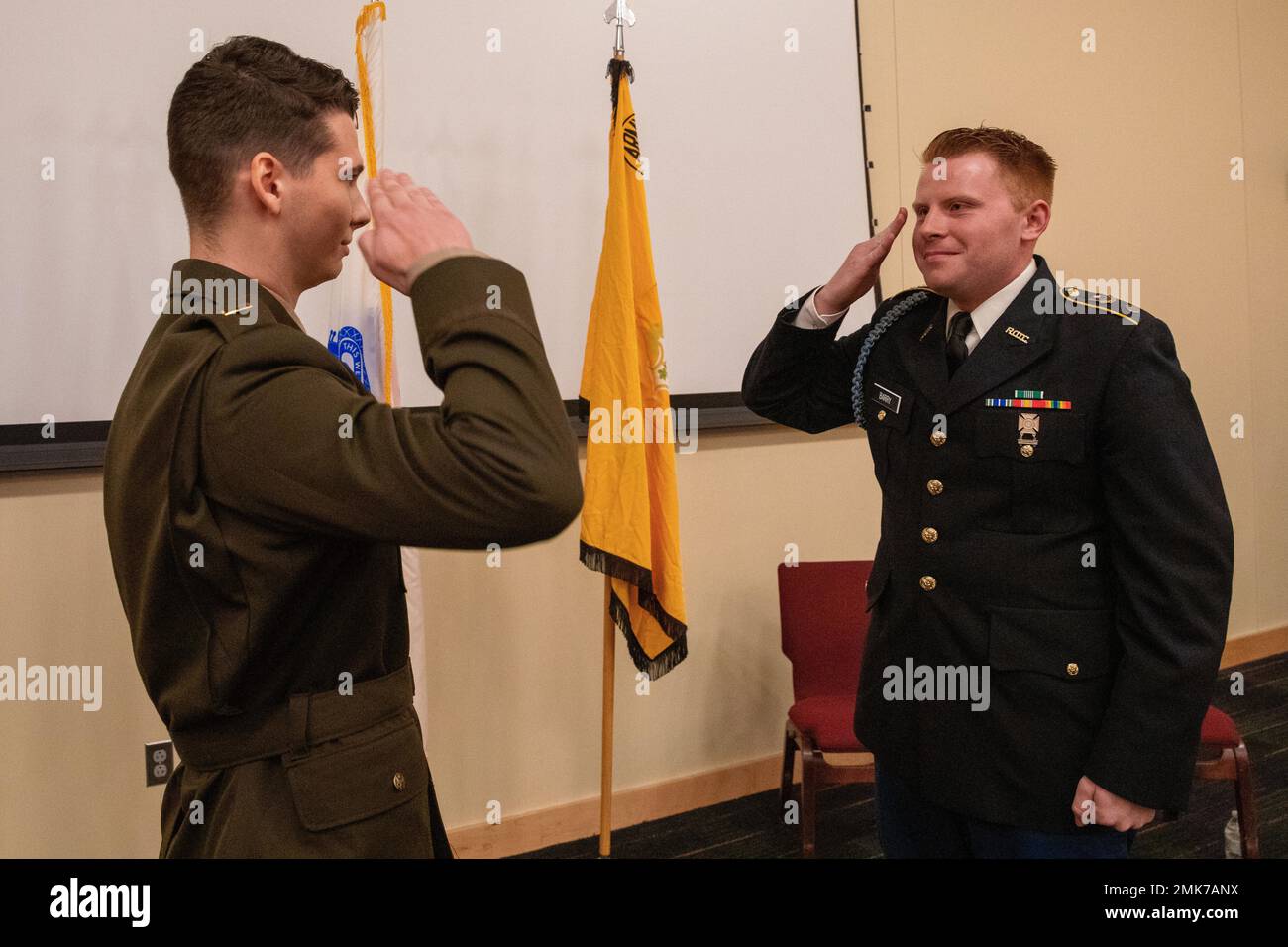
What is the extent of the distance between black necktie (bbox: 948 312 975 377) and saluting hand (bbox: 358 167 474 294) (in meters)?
0.93

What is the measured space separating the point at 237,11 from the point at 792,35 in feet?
5.90

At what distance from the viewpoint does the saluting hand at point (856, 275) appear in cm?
173

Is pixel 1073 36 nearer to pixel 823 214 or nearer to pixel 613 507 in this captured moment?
pixel 823 214

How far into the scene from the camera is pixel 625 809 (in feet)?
10.8

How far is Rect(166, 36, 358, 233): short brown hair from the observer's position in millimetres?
1080

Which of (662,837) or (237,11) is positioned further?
(662,837)

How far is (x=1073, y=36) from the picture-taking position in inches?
172

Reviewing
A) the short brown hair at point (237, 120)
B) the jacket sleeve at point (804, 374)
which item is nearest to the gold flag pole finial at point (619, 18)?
the jacket sleeve at point (804, 374)

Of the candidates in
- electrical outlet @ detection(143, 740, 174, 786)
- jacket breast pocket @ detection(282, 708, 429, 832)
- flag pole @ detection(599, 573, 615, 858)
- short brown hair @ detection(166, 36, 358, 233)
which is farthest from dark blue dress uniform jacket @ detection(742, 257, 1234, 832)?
electrical outlet @ detection(143, 740, 174, 786)

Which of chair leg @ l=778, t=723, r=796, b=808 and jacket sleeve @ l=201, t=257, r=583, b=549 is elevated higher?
jacket sleeve @ l=201, t=257, r=583, b=549

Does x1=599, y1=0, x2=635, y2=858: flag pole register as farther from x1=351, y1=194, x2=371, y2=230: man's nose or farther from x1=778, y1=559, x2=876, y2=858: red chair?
x1=351, y1=194, x2=371, y2=230: man's nose

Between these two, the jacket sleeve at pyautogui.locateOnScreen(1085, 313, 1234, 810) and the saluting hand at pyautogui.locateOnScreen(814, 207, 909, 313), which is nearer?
the jacket sleeve at pyautogui.locateOnScreen(1085, 313, 1234, 810)
